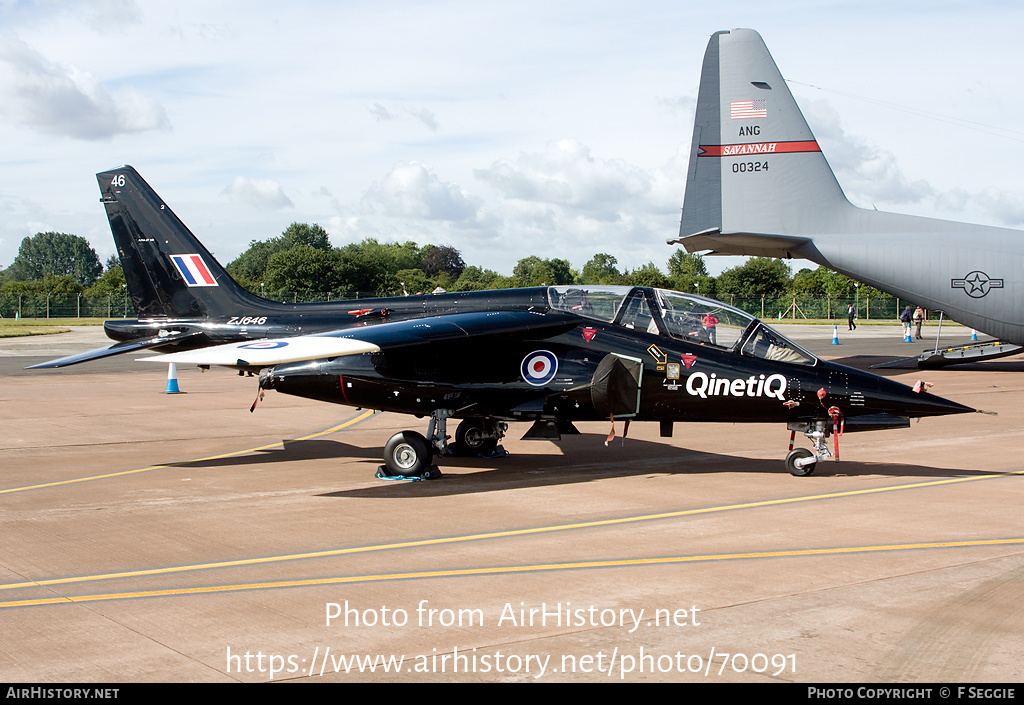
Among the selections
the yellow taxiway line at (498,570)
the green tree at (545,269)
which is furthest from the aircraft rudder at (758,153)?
the green tree at (545,269)

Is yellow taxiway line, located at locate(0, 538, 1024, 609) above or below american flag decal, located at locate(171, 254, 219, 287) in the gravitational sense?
below

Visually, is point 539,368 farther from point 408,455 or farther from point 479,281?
point 479,281

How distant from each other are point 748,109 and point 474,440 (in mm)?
16398

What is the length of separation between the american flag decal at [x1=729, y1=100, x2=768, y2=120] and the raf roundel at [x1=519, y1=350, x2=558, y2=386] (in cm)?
1660

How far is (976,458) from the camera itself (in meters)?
13.8

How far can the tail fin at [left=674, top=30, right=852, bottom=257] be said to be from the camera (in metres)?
25.8

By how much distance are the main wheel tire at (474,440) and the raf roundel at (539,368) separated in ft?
6.89

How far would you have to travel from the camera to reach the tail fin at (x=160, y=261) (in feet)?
50.6

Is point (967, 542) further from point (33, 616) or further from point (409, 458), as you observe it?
point (33, 616)

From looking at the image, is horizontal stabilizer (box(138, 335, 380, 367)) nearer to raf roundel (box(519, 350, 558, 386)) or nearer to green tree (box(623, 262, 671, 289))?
raf roundel (box(519, 350, 558, 386))

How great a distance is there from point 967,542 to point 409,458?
6.73 metres

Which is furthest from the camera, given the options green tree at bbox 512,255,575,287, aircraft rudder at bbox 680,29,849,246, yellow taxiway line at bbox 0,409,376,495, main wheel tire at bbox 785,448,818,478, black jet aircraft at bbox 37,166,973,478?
green tree at bbox 512,255,575,287

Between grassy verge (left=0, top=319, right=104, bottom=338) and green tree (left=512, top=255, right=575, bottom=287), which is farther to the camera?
green tree (left=512, top=255, right=575, bottom=287)

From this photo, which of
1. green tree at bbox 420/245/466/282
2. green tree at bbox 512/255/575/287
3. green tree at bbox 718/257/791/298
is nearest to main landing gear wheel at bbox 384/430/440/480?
green tree at bbox 718/257/791/298
